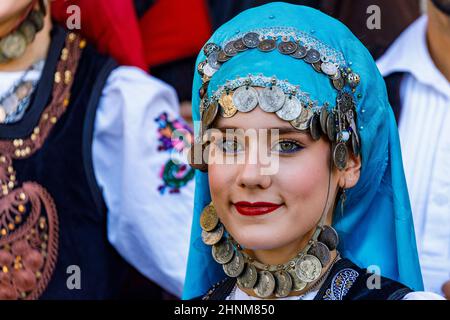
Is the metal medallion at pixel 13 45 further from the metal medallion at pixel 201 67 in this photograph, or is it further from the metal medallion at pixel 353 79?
the metal medallion at pixel 353 79

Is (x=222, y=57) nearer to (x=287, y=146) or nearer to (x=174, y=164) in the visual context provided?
(x=287, y=146)

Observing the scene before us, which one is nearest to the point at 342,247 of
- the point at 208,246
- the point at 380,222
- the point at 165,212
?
the point at 380,222

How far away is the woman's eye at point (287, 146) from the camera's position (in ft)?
7.86

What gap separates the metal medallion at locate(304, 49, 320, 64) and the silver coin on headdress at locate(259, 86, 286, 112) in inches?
3.7

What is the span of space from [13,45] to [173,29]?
0.74 meters

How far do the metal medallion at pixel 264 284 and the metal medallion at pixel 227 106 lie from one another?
0.34m

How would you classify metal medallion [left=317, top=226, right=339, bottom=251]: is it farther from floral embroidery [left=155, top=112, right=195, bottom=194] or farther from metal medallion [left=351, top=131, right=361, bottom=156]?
floral embroidery [left=155, top=112, right=195, bottom=194]

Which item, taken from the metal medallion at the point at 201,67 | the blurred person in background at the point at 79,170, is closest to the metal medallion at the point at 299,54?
the metal medallion at the point at 201,67

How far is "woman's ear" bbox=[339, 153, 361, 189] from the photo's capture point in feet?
8.16

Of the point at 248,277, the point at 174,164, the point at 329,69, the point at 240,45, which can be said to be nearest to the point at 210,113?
the point at 240,45

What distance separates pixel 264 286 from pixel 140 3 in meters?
1.88

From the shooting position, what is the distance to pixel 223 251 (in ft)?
8.37

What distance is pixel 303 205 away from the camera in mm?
2414
